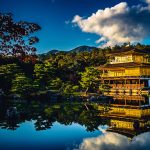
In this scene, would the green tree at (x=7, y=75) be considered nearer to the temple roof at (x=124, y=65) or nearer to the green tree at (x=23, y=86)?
the green tree at (x=23, y=86)

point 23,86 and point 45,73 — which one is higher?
point 45,73

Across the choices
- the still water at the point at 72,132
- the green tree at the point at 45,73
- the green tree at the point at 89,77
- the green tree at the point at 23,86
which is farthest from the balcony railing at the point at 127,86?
the still water at the point at 72,132

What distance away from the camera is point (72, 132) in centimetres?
1532

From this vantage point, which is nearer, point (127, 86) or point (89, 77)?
point (89, 77)

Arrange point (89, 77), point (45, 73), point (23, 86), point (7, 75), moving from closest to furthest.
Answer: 1. point (23, 86)
2. point (7, 75)
3. point (89, 77)
4. point (45, 73)

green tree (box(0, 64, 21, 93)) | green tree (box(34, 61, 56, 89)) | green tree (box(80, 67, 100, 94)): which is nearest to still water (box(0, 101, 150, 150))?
green tree (box(0, 64, 21, 93))

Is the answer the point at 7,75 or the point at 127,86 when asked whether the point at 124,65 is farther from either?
the point at 7,75

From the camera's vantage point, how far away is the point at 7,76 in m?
37.1

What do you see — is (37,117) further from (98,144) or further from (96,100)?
(96,100)

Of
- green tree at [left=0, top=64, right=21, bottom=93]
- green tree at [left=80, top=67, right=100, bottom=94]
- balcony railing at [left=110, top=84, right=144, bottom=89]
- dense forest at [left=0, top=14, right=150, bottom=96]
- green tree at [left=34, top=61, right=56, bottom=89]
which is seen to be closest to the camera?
dense forest at [left=0, top=14, right=150, bottom=96]

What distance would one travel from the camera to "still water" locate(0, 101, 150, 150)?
41.0 feet

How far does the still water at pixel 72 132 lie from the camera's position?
1248 cm

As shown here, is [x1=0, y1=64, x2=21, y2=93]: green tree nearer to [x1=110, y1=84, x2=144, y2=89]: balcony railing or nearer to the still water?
[x1=110, y1=84, x2=144, y2=89]: balcony railing

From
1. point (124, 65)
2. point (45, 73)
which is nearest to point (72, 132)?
point (45, 73)
